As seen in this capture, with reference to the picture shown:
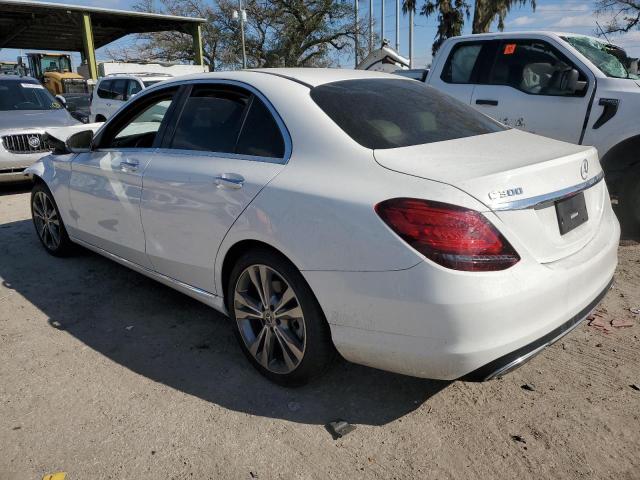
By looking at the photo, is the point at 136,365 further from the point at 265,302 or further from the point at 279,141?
the point at 279,141

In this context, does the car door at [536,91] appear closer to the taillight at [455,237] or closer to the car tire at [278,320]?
the taillight at [455,237]

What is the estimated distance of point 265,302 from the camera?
2791 millimetres

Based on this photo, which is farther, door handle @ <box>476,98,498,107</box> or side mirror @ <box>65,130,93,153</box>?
door handle @ <box>476,98,498,107</box>

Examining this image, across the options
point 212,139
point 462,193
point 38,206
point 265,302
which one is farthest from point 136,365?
point 38,206

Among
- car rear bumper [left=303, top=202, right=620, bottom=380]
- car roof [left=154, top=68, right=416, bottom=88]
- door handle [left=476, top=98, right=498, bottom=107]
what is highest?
car roof [left=154, top=68, right=416, bottom=88]

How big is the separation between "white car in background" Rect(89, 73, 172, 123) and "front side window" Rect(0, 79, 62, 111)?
329 cm

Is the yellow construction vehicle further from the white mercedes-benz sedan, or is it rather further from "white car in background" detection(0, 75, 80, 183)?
the white mercedes-benz sedan

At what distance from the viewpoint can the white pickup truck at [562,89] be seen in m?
4.97

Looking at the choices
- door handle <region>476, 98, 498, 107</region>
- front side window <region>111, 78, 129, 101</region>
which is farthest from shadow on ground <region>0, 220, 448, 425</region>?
front side window <region>111, 78, 129, 101</region>

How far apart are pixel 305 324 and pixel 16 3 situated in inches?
982

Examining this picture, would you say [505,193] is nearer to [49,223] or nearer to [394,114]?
[394,114]

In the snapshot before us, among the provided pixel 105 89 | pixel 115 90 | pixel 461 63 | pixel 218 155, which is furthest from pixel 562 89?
pixel 105 89

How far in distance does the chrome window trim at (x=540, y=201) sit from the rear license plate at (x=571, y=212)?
0.03m

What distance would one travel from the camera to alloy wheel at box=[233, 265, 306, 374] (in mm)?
2666
